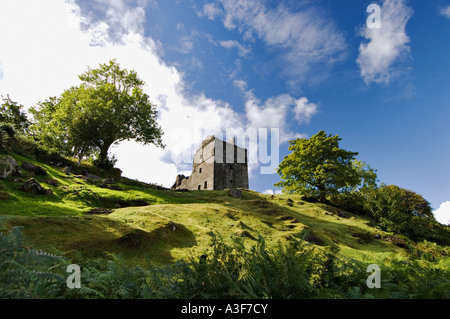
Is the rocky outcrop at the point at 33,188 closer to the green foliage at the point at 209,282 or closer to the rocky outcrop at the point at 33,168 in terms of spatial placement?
the rocky outcrop at the point at 33,168

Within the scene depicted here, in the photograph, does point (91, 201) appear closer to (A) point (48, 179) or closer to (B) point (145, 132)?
(A) point (48, 179)

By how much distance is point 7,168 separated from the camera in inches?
496

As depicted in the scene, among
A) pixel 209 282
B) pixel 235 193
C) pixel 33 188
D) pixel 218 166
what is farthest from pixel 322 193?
pixel 209 282

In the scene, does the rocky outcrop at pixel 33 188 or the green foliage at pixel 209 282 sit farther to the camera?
the rocky outcrop at pixel 33 188

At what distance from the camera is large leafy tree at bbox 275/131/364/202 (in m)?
26.1

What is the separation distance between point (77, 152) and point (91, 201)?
53.6 feet

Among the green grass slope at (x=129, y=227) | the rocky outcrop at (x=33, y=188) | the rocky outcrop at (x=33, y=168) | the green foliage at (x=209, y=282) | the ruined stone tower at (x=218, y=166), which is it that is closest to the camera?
the green foliage at (x=209, y=282)

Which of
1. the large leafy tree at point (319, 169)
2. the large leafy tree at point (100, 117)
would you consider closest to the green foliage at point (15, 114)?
the large leafy tree at point (100, 117)

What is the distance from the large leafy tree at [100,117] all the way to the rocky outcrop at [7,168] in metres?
11.9

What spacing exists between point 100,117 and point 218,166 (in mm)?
23408

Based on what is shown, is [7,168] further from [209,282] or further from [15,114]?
[15,114]

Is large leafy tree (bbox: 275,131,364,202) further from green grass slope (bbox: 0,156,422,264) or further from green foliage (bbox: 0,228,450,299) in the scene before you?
green foliage (bbox: 0,228,450,299)

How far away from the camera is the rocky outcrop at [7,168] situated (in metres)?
12.3
